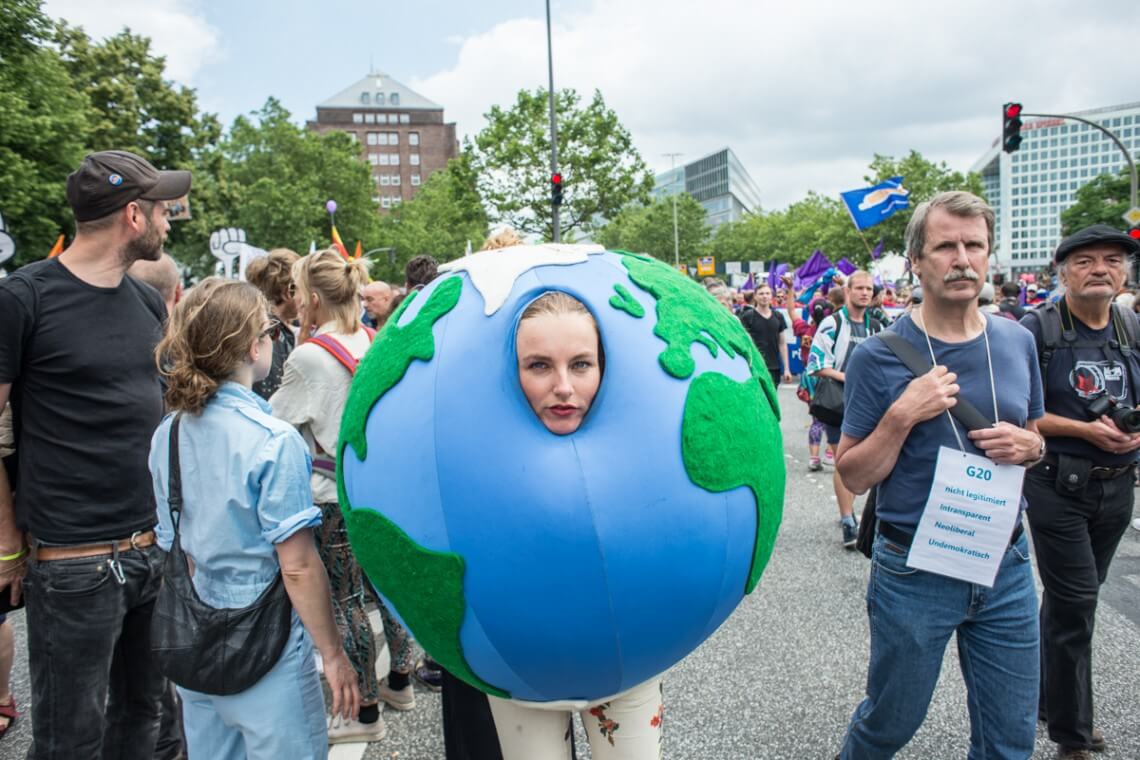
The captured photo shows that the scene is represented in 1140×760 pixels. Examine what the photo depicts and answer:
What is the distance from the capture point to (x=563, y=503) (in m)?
1.36

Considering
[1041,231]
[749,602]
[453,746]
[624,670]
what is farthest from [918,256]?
[1041,231]

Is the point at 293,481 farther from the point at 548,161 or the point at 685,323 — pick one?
the point at 548,161

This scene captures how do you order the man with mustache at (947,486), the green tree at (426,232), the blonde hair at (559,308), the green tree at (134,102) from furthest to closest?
1. the green tree at (426,232)
2. the green tree at (134,102)
3. the man with mustache at (947,486)
4. the blonde hair at (559,308)

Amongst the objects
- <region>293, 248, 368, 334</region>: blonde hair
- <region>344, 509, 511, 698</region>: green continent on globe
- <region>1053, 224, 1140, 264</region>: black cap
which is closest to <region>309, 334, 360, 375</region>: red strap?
<region>293, 248, 368, 334</region>: blonde hair

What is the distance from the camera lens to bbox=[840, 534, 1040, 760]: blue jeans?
91.1 inches

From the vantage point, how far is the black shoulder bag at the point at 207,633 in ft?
6.47

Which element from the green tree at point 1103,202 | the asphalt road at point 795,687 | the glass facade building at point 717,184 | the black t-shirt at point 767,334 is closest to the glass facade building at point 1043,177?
the glass facade building at point 717,184

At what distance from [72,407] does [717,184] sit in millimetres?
129165

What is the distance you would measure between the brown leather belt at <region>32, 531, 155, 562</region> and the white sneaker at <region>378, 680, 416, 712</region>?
1.55 metres

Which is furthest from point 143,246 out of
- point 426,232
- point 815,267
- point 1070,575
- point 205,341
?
point 426,232

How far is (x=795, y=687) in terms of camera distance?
3.57 m

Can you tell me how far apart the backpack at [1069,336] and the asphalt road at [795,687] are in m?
1.59

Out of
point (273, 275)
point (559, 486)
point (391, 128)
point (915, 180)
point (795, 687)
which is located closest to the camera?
point (559, 486)

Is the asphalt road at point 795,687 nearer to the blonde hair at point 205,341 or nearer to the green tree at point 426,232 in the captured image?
the blonde hair at point 205,341
